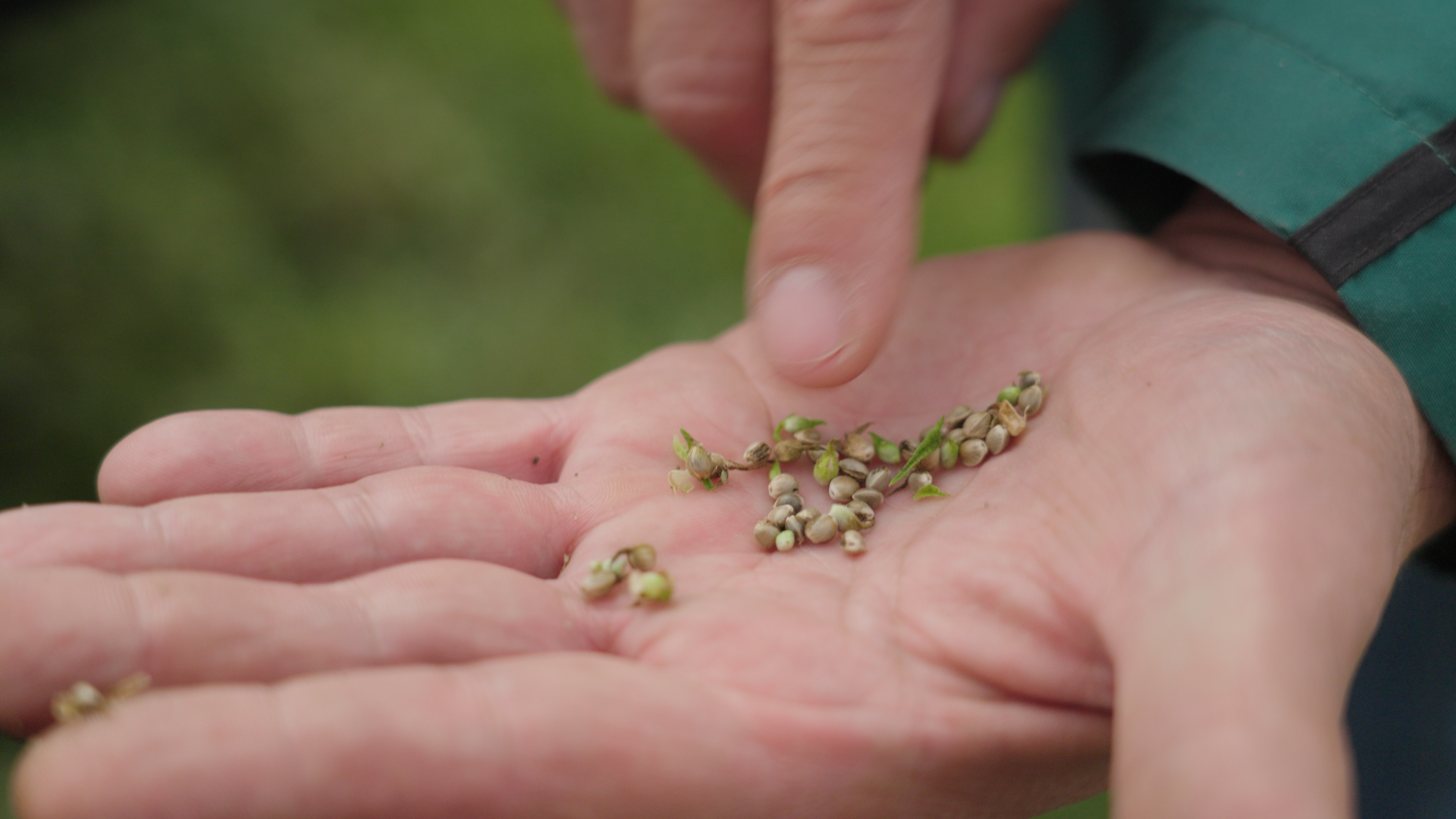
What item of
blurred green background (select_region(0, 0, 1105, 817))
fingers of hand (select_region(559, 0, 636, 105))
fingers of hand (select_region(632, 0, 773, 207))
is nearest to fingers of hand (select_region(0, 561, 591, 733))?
fingers of hand (select_region(632, 0, 773, 207))

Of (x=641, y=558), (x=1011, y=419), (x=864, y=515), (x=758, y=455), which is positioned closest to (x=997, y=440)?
(x=1011, y=419)

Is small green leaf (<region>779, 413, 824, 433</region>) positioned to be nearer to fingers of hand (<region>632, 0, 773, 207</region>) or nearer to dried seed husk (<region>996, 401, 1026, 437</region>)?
dried seed husk (<region>996, 401, 1026, 437</region>)

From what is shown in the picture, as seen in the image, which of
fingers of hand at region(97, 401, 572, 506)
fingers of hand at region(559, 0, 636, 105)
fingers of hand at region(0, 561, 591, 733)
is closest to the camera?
fingers of hand at region(0, 561, 591, 733)

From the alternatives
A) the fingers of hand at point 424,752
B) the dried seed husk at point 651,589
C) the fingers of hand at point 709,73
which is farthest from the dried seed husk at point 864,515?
the fingers of hand at point 709,73

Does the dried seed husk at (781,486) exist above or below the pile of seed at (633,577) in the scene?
below

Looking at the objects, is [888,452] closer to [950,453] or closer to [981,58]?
[950,453]

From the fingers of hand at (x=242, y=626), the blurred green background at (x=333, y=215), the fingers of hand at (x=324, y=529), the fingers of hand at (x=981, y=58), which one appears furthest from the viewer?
the blurred green background at (x=333, y=215)

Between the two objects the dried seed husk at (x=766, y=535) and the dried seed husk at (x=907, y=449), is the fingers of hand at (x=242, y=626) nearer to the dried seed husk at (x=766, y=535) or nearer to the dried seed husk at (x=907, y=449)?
the dried seed husk at (x=766, y=535)

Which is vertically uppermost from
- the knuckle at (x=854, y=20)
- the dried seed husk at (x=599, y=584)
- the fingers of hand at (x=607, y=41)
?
the fingers of hand at (x=607, y=41)
